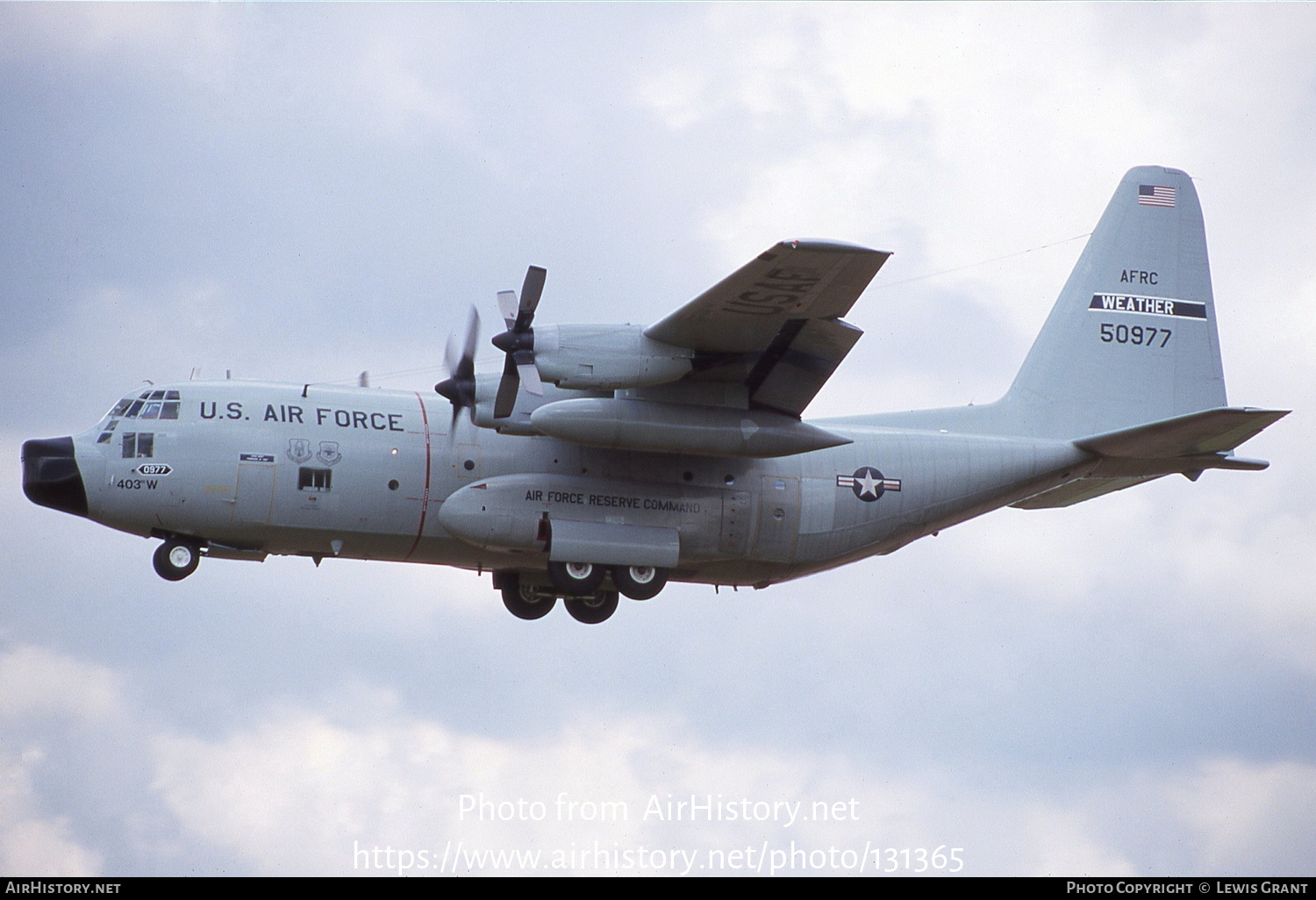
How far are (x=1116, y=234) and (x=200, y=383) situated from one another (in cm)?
1349

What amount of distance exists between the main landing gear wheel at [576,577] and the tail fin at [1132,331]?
22.1 ft

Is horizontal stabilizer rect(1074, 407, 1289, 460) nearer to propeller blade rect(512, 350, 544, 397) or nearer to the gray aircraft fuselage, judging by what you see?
the gray aircraft fuselage

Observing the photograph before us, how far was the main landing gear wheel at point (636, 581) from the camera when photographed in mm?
18734

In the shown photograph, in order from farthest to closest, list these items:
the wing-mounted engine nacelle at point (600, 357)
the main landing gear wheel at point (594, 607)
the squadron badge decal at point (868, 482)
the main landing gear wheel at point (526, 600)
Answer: the main landing gear wheel at point (526, 600) < the main landing gear wheel at point (594, 607) < the squadron badge decal at point (868, 482) < the wing-mounted engine nacelle at point (600, 357)

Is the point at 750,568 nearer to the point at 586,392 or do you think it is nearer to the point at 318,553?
the point at 586,392

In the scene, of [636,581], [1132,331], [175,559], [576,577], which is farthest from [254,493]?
[1132,331]

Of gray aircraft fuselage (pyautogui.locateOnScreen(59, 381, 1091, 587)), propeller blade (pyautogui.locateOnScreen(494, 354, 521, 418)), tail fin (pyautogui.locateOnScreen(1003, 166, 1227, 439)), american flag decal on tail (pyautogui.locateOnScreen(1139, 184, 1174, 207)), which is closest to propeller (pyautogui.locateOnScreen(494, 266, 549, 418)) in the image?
propeller blade (pyautogui.locateOnScreen(494, 354, 521, 418))

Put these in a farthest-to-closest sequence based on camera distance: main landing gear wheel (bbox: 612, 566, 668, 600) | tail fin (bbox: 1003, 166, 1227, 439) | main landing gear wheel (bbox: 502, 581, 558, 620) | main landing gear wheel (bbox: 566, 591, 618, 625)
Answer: tail fin (bbox: 1003, 166, 1227, 439) → main landing gear wheel (bbox: 502, 581, 558, 620) → main landing gear wheel (bbox: 566, 591, 618, 625) → main landing gear wheel (bbox: 612, 566, 668, 600)

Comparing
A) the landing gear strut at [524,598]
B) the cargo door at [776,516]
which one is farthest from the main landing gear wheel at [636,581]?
the landing gear strut at [524,598]

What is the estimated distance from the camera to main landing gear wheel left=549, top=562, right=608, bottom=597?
18.4 meters

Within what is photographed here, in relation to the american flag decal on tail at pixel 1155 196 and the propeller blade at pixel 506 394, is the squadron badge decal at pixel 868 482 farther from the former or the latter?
the american flag decal on tail at pixel 1155 196

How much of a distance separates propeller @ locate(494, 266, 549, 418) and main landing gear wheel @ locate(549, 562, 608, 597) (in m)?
2.30

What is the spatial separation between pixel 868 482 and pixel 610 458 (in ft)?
11.8

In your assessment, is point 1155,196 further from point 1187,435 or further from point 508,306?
point 508,306
